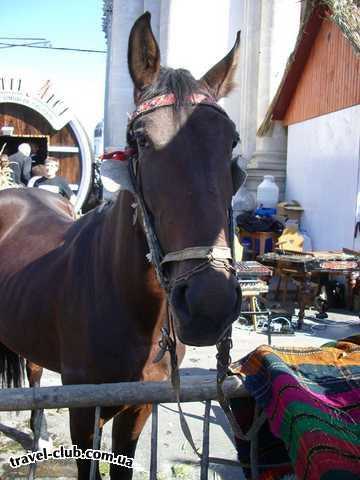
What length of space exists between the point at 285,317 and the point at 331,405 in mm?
5447

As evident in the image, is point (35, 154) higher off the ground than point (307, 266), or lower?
higher

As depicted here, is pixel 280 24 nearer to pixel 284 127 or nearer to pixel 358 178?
pixel 284 127

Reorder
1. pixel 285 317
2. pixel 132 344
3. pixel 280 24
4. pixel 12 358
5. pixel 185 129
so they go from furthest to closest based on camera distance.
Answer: pixel 280 24 < pixel 285 317 < pixel 12 358 < pixel 132 344 < pixel 185 129

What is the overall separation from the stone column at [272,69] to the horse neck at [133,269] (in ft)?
29.7

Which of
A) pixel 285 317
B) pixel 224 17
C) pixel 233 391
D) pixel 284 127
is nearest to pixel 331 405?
pixel 233 391

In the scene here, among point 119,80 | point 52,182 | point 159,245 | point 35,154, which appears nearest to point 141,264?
point 159,245

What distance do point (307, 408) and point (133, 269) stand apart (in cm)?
82

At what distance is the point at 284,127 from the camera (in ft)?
37.2

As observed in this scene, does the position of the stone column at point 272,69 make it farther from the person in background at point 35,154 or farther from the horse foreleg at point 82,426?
the horse foreleg at point 82,426

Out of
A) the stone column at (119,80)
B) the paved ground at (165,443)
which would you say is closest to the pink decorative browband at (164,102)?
the paved ground at (165,443)

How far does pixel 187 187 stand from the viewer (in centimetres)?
149

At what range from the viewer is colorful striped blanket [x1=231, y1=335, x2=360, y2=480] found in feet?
4.82

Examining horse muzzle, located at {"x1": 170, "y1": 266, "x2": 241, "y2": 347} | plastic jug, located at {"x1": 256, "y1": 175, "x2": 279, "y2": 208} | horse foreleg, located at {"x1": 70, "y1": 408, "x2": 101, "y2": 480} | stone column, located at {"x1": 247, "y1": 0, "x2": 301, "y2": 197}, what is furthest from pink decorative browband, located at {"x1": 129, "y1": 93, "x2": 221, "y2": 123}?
stone column, located at {"x1": 247, "y1": 0, "x2": 301, "y2": 197}

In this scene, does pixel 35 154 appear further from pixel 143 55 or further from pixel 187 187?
pixel 187 187
